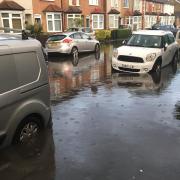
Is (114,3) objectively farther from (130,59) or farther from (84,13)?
(130,59)

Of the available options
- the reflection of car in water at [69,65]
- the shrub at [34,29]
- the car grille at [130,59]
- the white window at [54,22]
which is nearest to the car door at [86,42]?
the reflection of car in water at [69,65]

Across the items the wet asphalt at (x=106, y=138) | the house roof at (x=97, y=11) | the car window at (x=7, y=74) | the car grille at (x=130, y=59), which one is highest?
the house roof at (x=97, y=11)

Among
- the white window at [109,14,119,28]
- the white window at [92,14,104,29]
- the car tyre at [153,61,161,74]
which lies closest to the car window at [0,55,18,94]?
the car tyre at [153,61,161,74]

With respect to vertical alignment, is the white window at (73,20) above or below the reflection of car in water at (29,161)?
above

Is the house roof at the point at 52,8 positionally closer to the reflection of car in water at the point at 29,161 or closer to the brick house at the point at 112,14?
the brick house at the point at 112,14

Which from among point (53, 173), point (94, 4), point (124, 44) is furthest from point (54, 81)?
point (94, 4)

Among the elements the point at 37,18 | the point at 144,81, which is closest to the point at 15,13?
the point at 37,18

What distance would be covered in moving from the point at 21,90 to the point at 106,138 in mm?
2244

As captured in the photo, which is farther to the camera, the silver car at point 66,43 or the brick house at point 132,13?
the brick house at point 132,13

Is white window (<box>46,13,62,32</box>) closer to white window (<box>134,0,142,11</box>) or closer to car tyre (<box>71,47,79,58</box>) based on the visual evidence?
car tyre (<box>71,47,79,58</box>)

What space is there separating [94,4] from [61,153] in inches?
1496

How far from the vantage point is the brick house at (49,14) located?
32641mm

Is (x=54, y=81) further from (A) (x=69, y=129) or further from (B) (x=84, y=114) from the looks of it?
(A) (x=69, y=129)

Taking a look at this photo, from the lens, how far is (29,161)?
6043mm
